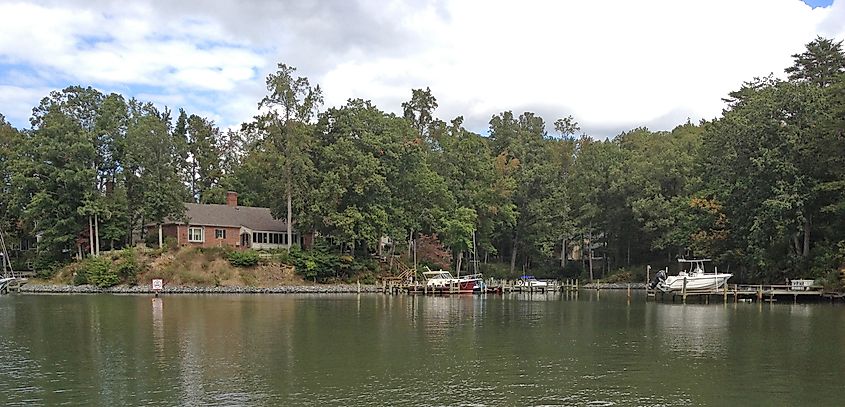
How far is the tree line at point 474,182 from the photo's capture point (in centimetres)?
4691

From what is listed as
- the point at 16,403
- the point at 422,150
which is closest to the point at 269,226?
the point at 422,150

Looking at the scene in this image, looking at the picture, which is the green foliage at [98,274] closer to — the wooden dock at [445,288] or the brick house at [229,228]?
the brick house at [229,228]

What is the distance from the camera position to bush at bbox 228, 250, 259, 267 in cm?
5797

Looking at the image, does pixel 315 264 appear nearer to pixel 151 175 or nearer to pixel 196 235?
pixel 196 235

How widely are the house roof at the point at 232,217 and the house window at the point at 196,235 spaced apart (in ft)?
2.06

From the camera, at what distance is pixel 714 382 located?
18.0 m

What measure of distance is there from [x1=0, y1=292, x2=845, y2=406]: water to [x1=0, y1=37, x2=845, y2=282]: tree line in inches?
485

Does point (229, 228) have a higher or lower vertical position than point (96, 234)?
higher

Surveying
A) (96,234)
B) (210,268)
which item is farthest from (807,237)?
(96,234)

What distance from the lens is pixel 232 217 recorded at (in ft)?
216

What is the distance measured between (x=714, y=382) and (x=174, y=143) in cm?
5721

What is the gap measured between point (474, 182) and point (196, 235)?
25.7 meters

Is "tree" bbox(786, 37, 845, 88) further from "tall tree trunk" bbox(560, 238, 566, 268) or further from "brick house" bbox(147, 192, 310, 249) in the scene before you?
"brick house" bbox(147, 192, 310, 249)

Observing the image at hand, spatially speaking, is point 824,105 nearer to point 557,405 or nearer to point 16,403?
point 557,405
